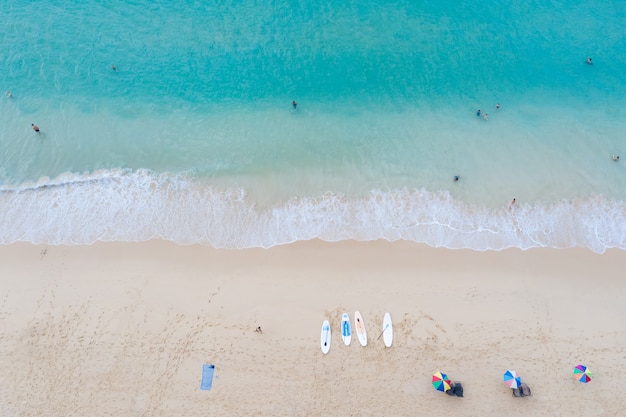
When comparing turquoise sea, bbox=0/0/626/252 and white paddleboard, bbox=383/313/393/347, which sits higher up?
turquoise sea, bbox=0/0/626/252

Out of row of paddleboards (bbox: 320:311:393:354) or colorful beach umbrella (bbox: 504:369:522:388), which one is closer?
colorful beach umbrella (bbox: 504:369:522:388)

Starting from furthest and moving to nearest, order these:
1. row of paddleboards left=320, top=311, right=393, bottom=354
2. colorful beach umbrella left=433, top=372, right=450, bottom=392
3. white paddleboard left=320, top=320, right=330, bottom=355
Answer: row of paddleboards left=320, top=311, right=393, bottom=354 → white paddleboard left=320, top=320, right=330, bottom=355 → colorful beach umbrella left=433, top=372, right=450, bottom=392

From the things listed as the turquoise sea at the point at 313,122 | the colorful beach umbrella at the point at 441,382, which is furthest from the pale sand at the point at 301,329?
the turquoise sea at the point at 313,122

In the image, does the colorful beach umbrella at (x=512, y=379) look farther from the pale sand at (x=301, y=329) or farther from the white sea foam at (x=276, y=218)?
the white sea foam at (x=276, y=218)

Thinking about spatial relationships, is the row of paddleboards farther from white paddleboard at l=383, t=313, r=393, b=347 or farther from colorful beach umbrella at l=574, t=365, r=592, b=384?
colorful beach umbrella at l=574, t=365, r=592, b=384

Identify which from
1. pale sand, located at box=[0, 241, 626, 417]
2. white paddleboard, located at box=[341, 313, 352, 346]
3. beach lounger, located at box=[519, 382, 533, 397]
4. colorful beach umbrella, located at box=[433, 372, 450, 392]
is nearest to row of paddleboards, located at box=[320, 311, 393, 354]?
Result: white paddleboard, located at box=[341, 313, 352, 346]

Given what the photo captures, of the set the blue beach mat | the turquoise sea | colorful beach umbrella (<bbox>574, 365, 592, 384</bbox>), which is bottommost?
the blue beach mat

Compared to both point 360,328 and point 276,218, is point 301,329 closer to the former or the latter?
point 360,328
